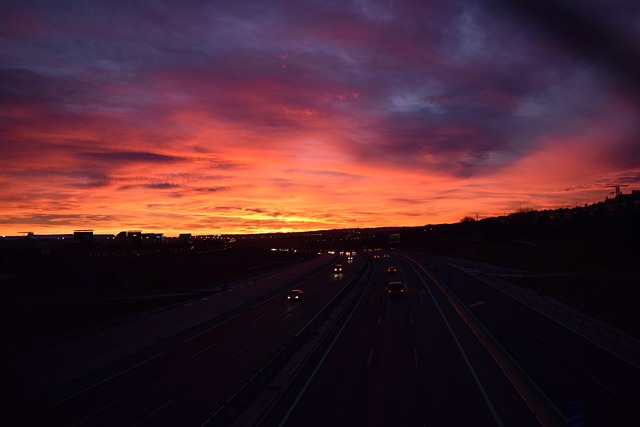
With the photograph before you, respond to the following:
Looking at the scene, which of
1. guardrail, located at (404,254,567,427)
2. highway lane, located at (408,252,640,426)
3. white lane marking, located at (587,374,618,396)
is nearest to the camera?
guardrail, located at (404,254,567,427)

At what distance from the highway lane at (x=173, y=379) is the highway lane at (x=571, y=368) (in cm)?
1391

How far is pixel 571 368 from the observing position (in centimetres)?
2384

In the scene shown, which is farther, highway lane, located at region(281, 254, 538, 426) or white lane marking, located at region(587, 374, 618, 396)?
white lane marking, located at region(587, 374, 618, 396)

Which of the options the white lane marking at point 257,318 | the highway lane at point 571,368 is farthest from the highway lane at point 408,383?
the white lane marking at point 257,318

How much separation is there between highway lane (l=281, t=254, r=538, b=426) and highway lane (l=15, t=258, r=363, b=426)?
4.10 meters

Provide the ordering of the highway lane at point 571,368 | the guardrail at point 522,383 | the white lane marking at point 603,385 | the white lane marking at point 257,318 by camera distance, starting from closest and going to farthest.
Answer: the guardrail at point 522,383 < the highway lane at point 571,368 < the white lane marking at point 603,385 < the white lane marking at point 257,318

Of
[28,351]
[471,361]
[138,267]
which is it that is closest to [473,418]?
[471,361]

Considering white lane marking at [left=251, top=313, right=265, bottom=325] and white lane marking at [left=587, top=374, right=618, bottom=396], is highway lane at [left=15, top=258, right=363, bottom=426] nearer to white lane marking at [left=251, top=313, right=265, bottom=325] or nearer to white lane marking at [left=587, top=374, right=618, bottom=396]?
white lane marking at [left=251, top=313, right=265, bottom=325]

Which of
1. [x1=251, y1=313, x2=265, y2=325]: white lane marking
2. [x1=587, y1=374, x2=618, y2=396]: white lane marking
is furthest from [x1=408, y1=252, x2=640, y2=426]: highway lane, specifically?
[x1=251, y1=313, x2=265, y2=325]: white lane marking

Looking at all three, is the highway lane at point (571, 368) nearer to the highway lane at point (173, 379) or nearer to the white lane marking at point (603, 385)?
the white lane marking at point (603, 385)

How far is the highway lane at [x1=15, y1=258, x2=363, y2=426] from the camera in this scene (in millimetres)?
17812

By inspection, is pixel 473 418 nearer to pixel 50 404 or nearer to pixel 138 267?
pixel 50 404

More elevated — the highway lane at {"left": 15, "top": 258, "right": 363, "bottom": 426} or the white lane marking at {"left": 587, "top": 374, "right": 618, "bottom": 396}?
the highway lane at {"left": 15, "top": 258, "right": 363, "bottom": 426}

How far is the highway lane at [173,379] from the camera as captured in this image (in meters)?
17.8
